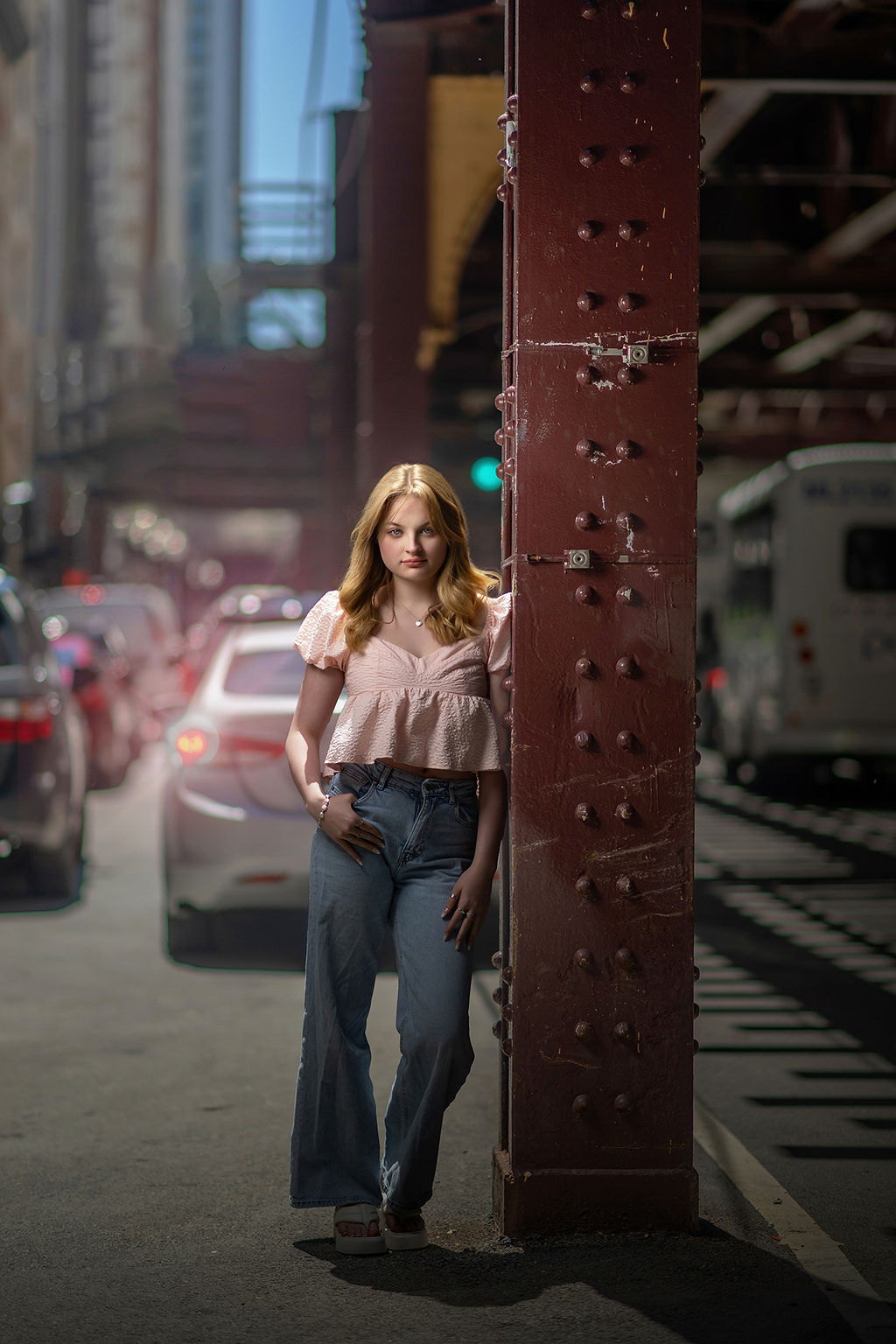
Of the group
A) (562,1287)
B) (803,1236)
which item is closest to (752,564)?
(803,1236)

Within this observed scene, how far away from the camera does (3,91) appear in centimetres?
4734

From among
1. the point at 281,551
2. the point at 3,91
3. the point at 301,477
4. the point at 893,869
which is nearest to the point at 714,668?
the point at 893,869

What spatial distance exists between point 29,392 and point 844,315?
1497 inches

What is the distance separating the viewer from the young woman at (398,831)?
156 inches

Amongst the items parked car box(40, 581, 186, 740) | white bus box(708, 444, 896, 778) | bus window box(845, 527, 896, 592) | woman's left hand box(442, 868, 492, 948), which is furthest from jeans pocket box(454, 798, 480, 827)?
parked car box(40, 581, 186, 740)

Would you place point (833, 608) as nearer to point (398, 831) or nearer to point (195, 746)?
point (195, 746)

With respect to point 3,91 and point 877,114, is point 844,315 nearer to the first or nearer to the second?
point 877,114

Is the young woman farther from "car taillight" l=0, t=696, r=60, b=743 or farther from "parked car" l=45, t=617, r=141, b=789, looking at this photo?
"parked car" l=45, t=617, r=141, b=789

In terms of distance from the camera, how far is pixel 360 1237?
4074mm

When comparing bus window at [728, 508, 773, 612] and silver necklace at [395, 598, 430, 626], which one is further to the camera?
bus window at [728, 508, 773, 612]

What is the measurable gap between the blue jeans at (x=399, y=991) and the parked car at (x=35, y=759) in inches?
204

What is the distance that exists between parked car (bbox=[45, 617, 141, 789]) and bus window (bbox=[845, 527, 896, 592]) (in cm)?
702

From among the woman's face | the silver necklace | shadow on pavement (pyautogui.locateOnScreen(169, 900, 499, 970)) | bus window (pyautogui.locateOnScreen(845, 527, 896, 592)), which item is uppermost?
bus window (pyautogui.locateOnScreen(845, 527, 896, 592))

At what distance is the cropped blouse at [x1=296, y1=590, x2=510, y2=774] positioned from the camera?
3979 millimetres
